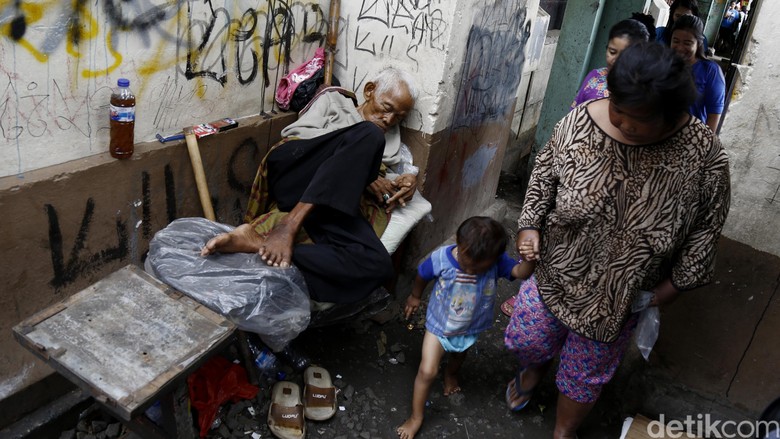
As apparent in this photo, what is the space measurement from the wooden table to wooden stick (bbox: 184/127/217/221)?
65cm

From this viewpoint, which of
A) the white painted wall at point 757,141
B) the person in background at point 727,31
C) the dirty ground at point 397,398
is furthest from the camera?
the person in background at point 727,31

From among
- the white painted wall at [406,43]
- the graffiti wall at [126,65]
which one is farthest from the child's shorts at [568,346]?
the graffiti wall at [126,65]

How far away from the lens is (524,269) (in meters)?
2.53

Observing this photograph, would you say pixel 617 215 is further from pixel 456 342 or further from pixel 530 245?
pixel 456 342

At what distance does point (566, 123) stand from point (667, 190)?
42 centimetres

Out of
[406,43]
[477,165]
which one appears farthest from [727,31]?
[406,43]

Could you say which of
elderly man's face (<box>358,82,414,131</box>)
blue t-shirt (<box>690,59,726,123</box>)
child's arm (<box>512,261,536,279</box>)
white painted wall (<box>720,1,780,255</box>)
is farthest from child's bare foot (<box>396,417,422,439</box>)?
blue t-shirt (<box>690,59,726,123</box>)

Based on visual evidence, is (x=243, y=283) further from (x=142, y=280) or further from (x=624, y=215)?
(x=624, y=215)

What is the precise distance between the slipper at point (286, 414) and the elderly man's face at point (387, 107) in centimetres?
138

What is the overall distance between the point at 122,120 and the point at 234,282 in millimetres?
783

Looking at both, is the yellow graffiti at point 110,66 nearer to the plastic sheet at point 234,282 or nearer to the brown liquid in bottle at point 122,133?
the brown liquid in bottle at point 122,133

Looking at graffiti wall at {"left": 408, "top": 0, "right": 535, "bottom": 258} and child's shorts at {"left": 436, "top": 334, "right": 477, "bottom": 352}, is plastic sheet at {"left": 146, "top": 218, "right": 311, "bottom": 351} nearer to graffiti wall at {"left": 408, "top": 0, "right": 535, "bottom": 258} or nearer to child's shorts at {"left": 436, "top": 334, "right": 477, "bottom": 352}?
child's shorts at {"left": 436, "top": 334, "right": 477, "bottom": 352}

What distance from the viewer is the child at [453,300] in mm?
2641

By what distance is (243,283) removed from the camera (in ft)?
7.76
